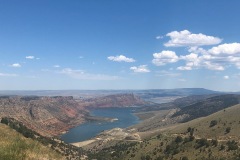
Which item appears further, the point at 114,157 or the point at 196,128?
the point at 196,128

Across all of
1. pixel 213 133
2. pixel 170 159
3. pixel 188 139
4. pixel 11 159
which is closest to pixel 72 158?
pixel 170 159

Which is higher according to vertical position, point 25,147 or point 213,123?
point 25,147

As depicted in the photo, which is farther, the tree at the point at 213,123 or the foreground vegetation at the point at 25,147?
the tree at the point at 213,123

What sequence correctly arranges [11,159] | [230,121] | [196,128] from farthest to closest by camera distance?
[196,128]
[230,121]
[11,159]

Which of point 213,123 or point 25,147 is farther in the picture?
point 213,123

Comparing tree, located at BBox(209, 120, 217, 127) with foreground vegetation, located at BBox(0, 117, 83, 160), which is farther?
tree, located at BBox(209, 120, 217, 127)

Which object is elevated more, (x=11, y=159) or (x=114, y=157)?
(x=11, y=159)

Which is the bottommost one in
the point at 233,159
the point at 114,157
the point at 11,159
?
the point at 114,157

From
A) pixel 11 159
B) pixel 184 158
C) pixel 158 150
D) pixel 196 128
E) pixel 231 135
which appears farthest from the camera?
pixel 196 128

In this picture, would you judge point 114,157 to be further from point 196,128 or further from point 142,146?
point 196,128

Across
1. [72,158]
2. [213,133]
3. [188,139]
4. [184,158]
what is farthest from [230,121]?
[72,158]
